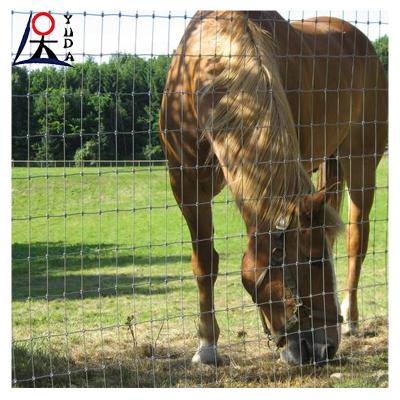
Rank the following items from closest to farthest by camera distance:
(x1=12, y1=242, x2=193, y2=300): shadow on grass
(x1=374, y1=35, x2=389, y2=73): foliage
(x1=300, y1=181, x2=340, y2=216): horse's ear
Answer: (x1=300, y1=181, x2=340, y2=216): horse's ear, (x1=12, y1=242, x2=193, y2=300): shadow on grass, (x1=374, y1=35, x2=389, y2=73): foliage

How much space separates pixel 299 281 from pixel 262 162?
0.61 m

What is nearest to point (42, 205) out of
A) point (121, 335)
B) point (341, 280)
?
point (341, 280)

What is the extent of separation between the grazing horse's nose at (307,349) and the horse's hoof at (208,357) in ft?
2.81

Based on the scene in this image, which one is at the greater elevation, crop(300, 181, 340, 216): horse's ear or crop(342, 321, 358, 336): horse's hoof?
crop(300, 181, 340, 216): horse's ear

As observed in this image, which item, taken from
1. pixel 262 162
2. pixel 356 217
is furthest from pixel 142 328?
pixel 262 162

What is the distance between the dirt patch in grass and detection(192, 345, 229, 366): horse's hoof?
0.05 m

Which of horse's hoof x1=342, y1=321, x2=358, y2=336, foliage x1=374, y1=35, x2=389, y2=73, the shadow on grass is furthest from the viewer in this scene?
foliage x1=374, y1=35, x2=389, y2=73

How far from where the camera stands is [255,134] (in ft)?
11.6

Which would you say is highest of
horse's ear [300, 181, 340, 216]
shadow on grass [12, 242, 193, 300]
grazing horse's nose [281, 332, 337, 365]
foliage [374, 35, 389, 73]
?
foliage [374, 35, 389, 73]

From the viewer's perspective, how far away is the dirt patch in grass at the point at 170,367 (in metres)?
3.95

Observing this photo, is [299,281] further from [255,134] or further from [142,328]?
[142,328]

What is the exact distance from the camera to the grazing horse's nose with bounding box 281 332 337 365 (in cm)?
355

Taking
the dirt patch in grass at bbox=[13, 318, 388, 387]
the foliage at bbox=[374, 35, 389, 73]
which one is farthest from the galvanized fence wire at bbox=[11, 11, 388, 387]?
the foliage at bbox=[374, 35, 389, 73]

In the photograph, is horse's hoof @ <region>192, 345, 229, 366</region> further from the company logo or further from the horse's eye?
the company logo
